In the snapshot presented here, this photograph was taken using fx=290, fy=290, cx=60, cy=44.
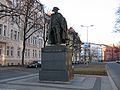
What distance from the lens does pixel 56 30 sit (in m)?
18.9

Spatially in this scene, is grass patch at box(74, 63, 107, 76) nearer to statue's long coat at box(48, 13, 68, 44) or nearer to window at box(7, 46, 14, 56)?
statue's long coat at box(48, 13, 68, 44)

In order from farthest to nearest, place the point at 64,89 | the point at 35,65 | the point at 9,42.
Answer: the point at 9,42, the point at 35,65, the point at 64,89

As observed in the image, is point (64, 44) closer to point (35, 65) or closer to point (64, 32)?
point (64, 32)

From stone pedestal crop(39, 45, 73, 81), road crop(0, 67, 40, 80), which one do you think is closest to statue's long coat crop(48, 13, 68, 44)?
stone pedestal crop(39, 45, 73, 81)

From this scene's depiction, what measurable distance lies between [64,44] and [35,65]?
120ft

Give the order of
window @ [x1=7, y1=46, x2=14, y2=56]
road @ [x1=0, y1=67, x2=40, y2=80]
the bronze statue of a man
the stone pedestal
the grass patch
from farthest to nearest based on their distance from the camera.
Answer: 1. window @ [x1=7, y1=46, x2=14, y2=56]
2. the grass patch
3. road @ [x1=0, y1=67, x2=40, y2=80]
4. the bronze statue of a man
5. the stone pedestal

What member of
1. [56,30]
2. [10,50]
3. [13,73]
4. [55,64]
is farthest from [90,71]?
[10,50]

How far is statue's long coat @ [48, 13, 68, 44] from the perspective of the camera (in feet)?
62.0

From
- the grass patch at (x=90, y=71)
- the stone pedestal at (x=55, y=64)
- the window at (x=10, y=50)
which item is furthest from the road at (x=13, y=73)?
the window at (x=10, y=50)

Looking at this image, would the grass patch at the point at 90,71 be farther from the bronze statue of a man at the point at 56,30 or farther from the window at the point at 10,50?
the window at the point at 10,50

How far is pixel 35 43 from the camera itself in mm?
82125

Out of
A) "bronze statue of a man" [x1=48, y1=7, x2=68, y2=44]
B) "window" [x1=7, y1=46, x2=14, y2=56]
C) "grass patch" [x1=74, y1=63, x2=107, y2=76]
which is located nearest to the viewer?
"bronze statue of a man" [x1=48, y1=7, x2=68, y2=44]

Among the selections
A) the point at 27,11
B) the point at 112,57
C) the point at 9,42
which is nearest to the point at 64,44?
the point at 27,11

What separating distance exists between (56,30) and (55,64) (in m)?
2.38
